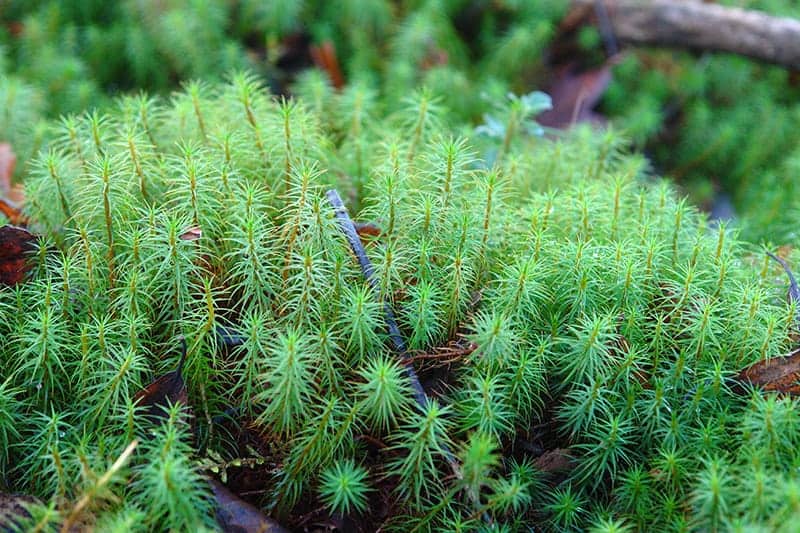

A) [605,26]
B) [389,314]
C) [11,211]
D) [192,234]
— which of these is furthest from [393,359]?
[605,26]

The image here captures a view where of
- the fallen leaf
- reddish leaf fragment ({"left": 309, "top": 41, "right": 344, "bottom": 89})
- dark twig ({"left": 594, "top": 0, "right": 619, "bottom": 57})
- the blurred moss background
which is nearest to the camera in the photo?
the fallen leaf

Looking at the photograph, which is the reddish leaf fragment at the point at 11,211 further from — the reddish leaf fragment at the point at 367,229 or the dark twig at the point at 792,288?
the dark twig at the point at 792,288

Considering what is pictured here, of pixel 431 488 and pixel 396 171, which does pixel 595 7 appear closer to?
pixel 396 171

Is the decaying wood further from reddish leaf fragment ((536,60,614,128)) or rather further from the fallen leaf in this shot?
the fallen leaf

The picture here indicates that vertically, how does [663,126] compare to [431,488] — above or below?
below

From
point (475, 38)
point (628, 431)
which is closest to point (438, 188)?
point (628, 431)

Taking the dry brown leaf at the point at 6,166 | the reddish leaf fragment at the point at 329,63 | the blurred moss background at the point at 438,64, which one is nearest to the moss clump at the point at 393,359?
the dry brown leaf at the point at 6,166

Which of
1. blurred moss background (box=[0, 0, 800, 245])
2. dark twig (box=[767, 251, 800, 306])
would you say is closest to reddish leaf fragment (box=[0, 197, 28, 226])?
blurred moss background (box=[0, 0, 800, 245])
